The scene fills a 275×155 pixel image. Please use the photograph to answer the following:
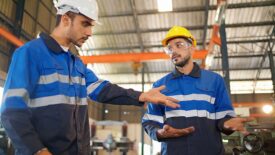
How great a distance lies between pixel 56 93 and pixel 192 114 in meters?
1.35

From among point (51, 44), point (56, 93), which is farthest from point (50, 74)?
point (51, 44)

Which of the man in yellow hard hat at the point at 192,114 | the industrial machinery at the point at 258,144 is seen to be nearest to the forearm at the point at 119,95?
the man in yellow hard hat at the point at 192,114

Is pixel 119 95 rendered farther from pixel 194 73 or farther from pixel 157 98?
pixel 194 73

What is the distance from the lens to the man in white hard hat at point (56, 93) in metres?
1.41

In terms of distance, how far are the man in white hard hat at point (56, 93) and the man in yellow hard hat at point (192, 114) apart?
23.2 inches

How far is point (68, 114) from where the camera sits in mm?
1700

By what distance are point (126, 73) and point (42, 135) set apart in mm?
17282

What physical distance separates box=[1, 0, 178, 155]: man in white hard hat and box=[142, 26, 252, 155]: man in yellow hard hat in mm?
588

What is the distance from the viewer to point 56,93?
66.4 inches

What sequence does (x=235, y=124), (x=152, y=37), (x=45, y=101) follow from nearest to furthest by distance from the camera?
(x=45, y=101)
(x=235, y=124)
(x=152, y=37)

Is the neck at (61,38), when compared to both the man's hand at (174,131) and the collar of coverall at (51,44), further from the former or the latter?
the man's hand at (174,131)

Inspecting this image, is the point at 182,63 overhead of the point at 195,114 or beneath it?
overhead

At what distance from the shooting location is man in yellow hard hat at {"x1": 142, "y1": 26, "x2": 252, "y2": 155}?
7.82 ft

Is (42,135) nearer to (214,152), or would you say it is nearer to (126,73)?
(214,152)
